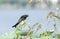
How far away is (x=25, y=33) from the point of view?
3.09 feet

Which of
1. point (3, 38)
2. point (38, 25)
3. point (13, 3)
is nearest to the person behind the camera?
point (38, 25)

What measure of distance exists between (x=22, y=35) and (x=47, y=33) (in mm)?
96

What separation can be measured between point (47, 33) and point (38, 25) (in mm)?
69

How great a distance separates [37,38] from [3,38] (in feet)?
0.46

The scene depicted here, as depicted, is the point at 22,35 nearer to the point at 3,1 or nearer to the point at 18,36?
the point at 18,36

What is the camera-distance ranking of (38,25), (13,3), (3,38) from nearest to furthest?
(38,25), (3,38), (13,3)

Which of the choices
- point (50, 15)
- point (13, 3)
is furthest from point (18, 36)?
point (13, 3)

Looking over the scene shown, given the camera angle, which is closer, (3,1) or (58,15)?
(58,15)

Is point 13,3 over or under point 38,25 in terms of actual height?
over

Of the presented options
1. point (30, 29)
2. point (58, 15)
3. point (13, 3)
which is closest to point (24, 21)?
point (30, 29)

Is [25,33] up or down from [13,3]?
down

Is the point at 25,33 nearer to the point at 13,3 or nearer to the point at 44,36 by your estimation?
the point at 44,36

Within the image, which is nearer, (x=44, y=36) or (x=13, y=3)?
(x=44, y=36)

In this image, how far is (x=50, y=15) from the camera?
0.90 m
